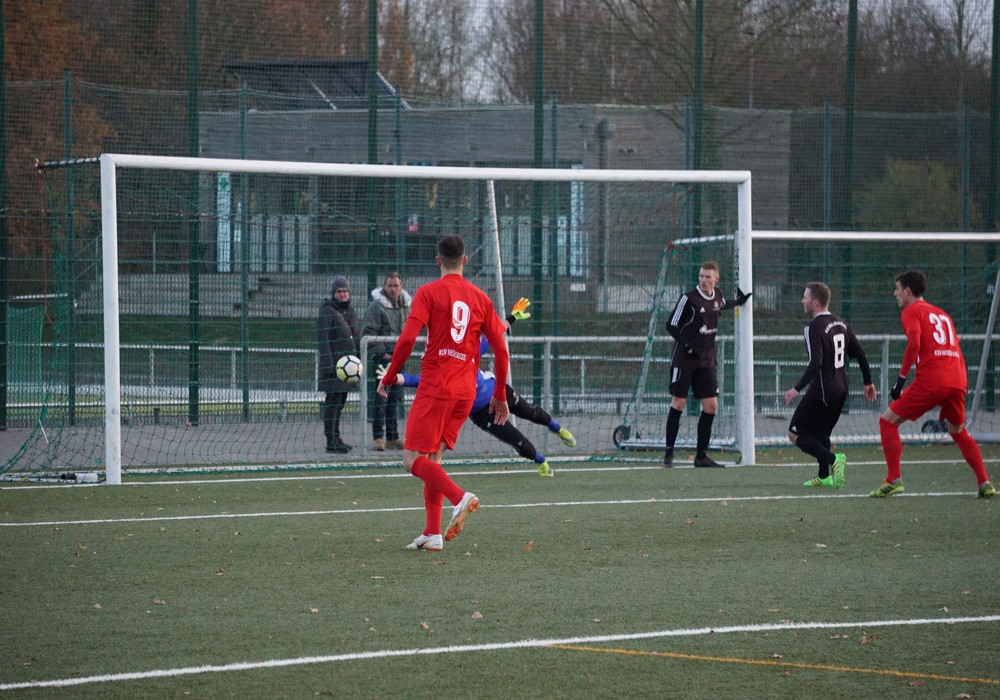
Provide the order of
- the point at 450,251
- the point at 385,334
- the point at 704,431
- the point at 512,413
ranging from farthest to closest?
the point at 385,334
the point at 704,431
the point at 512,413
the point at 450,251

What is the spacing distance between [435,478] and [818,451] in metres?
4.30

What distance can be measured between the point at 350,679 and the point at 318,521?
379cm

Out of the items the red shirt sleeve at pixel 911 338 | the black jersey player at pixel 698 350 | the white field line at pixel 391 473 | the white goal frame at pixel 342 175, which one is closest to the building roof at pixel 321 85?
the white goal frame at pixel 342 175

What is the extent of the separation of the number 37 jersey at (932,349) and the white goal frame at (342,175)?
8.26 feet

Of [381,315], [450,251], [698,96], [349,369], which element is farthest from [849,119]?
[450,251]

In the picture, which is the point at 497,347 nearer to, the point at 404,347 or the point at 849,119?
the point at 404,347

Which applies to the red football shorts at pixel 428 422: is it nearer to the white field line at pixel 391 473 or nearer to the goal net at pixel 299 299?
the white field line at pixel 391 473

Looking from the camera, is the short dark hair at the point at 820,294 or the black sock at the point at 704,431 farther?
the black sock at the point at 704,431

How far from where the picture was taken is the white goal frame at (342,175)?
31.8ft

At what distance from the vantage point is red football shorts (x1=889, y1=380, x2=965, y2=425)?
29.2 feet

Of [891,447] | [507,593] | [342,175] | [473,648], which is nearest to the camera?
[473,648]

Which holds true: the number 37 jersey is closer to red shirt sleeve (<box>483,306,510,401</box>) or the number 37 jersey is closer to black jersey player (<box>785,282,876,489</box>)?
black jersey player (<box>785,282,876,489</box>)

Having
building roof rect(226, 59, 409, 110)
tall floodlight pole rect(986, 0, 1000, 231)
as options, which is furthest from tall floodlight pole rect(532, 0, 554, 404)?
tall floodlight pole rect(986, 0, 1000, 231)

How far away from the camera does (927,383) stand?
8.92 metres
